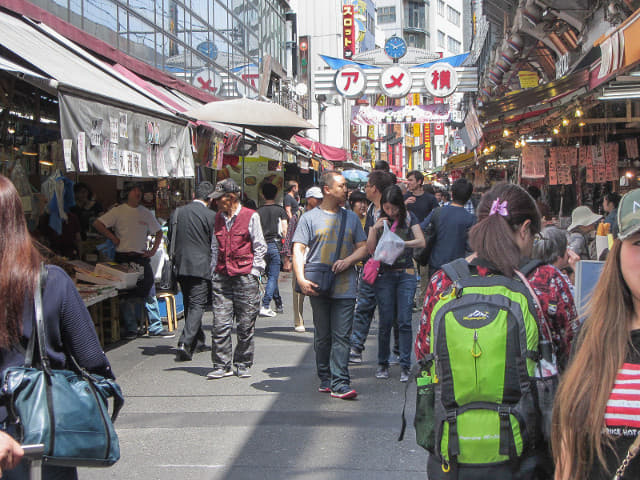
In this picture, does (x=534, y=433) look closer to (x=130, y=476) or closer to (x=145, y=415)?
(x=130, y=476)

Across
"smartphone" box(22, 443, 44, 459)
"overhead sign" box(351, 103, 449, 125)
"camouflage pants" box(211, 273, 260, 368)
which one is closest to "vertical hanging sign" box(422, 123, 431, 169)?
Result: "overhead sign" box(351, 103, 449, 125)

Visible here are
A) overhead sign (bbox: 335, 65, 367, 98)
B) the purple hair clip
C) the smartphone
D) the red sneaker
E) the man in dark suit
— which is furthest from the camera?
overhead sign (bbox: 335, 65, 367, 98)

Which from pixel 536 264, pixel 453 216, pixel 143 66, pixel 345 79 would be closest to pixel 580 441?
pixel 536 264

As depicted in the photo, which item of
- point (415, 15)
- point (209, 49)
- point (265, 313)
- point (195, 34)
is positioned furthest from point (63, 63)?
point (415, 15)

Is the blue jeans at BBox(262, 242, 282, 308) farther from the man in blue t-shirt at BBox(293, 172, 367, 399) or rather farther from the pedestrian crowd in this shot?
the pedestrian crowd

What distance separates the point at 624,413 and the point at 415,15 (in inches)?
4307

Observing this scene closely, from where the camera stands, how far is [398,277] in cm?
701

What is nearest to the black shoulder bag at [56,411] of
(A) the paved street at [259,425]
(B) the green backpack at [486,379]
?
(B) the green backpack at [486,379]

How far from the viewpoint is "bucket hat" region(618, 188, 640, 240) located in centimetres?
196

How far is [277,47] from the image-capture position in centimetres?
2989

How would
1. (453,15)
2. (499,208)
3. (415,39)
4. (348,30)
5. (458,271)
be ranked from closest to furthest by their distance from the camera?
(458,271)
(499,208)
(348,30)
(415,39)
(453,15)

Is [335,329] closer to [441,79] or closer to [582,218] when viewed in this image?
[582,218]

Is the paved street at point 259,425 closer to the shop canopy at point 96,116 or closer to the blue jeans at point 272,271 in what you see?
the shop canopy at point 96,116

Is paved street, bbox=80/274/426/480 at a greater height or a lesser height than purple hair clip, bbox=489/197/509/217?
lesser
